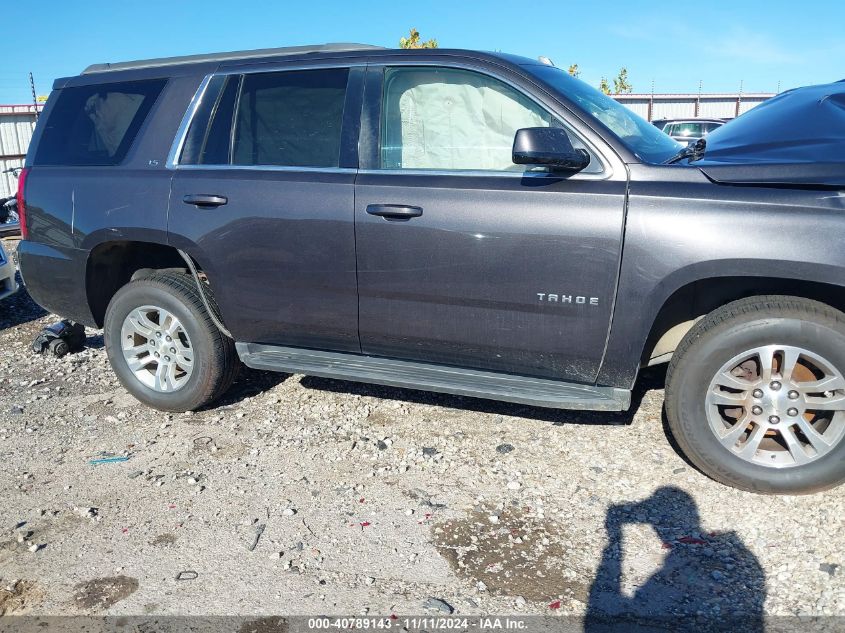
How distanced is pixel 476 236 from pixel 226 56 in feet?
6.52

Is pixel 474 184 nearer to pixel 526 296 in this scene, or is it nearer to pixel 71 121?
pixel 526 296

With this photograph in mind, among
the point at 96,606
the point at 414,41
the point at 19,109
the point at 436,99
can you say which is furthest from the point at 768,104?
the point at 414,41

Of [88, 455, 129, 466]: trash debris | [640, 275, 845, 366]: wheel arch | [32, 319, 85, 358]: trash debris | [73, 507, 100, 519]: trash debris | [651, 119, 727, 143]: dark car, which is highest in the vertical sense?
[651, 119, 727, 143]: dark car

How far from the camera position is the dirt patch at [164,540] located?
300cm

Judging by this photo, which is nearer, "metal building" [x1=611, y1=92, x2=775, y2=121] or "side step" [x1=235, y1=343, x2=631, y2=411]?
"side step" [x1=235, y1=343, x2=631, y2=411]

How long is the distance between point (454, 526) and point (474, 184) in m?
1.59

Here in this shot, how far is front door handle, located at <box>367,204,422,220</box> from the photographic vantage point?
11.3 feet

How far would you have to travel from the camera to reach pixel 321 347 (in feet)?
12.8

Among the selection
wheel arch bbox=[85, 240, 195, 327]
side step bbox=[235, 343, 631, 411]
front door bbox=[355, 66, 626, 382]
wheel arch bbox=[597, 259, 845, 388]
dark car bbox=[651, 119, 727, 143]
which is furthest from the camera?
dark car bbox=[651, 119, 727, 143]

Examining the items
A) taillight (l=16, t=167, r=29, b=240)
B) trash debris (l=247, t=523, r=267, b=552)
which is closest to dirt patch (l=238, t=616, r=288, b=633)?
trash debris (l=247, t=523, r=267, b=552)

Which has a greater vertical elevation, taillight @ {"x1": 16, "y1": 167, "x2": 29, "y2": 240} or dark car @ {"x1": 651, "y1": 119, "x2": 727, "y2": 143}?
dark car @ {"x1": 651, "y1": 119, "x2": 727, "y2": 143}

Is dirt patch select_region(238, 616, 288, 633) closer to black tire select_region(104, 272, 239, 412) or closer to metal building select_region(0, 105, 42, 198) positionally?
black tire select_region(104, 272, 239, 412)

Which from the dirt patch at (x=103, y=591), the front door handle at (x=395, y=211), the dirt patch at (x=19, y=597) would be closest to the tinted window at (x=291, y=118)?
the front door handle at (x=395, y=211)

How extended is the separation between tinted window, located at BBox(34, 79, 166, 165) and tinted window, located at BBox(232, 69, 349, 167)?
26.2 inches
